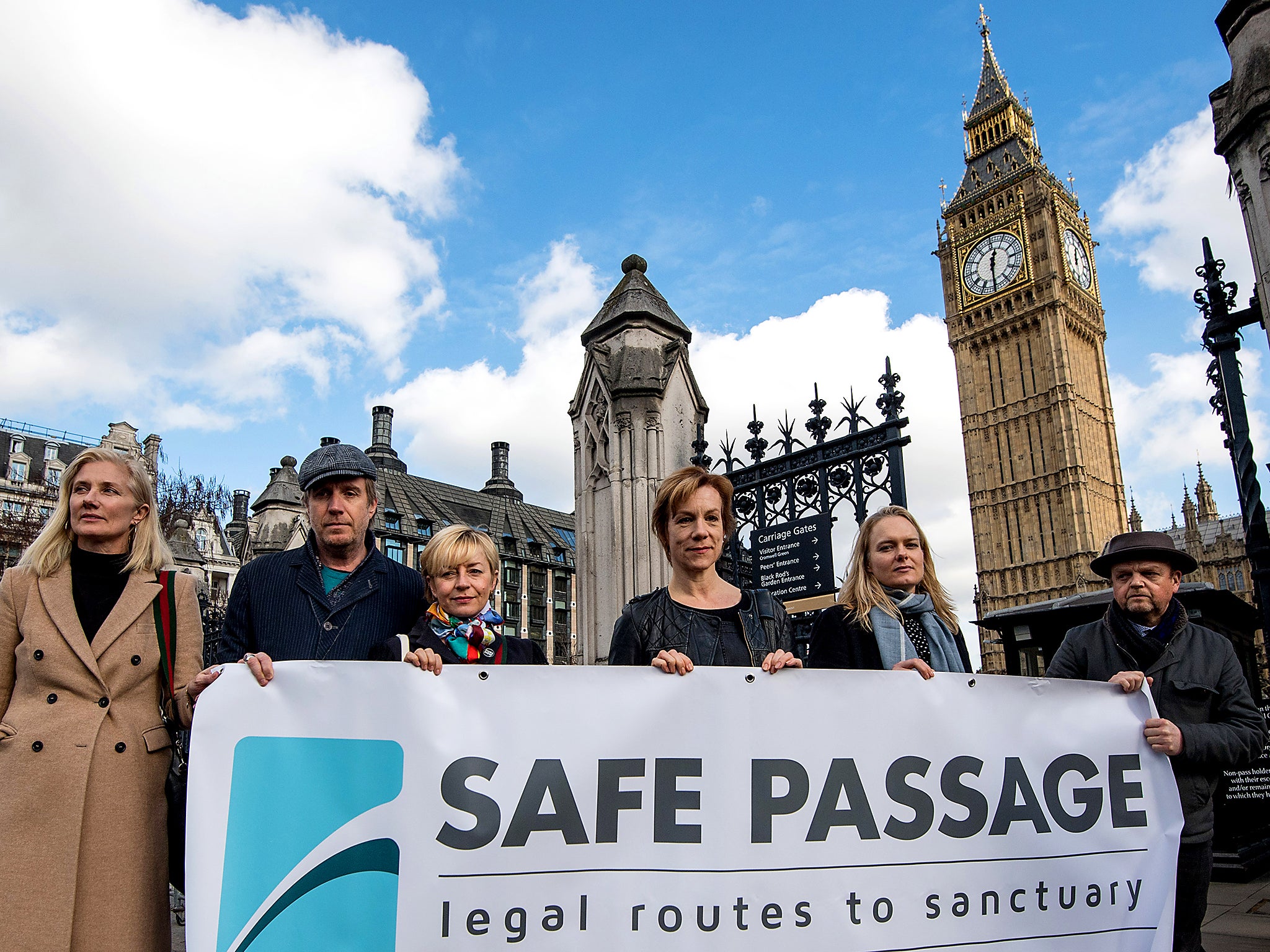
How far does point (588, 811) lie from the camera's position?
230 cm

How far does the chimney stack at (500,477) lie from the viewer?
53781 mm

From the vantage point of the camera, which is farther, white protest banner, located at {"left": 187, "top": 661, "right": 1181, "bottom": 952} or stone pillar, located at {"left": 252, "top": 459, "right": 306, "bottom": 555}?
stone pillar, located at {"left": 252, "top": 459, "right": 306, "bottom": 555}

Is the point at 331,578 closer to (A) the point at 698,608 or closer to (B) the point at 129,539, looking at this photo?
(B) the point at 129,539

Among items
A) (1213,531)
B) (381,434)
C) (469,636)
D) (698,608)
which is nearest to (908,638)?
(698,608)

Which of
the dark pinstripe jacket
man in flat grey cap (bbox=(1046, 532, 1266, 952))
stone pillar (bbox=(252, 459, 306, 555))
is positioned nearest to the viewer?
the dark pinstripe jacket

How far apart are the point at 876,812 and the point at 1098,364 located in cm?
7998

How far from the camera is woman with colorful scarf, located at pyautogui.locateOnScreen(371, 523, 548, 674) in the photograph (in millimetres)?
2533

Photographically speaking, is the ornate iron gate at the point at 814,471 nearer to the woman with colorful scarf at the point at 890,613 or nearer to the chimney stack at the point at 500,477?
the woman with colorful scarf at the point at 890,613

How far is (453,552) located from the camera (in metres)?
2.61

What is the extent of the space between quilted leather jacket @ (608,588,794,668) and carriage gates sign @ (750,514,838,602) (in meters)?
2.47

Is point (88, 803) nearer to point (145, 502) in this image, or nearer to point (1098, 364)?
point (145, 502)

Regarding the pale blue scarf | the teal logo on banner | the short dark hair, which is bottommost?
the teal logo on banner

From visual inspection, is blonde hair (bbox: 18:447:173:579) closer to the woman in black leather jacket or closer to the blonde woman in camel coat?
the blonde woman in camel coat

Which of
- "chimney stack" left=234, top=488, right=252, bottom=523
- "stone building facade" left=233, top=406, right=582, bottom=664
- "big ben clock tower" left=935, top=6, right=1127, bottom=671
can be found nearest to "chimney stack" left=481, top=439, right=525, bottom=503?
"stone building facade" left=233, top=406, right=582, bottom=664
